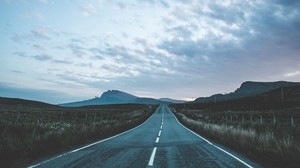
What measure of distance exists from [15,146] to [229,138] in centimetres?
1186

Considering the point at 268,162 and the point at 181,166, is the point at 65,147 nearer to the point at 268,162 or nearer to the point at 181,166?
the point at 181,166

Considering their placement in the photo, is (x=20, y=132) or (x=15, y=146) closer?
(x=15, y=146)

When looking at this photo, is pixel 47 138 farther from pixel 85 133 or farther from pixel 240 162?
pixel 240 162

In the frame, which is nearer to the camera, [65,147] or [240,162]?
[240,162]

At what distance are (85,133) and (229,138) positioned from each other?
899 cm

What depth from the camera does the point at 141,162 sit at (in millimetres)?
10625

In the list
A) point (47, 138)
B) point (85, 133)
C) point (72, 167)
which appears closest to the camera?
point (72, 167)

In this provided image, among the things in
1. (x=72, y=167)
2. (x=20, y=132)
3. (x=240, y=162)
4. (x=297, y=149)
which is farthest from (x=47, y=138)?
(x=297, y=149)

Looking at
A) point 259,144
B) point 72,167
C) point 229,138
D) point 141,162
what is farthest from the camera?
point 229,138

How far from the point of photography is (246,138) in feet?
54.2

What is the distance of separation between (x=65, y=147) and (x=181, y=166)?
692cm

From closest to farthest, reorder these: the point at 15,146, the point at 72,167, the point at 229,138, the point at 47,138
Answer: the point at 72,167 → the point at 15,146 → the point at 47,138 → the point at 229,138

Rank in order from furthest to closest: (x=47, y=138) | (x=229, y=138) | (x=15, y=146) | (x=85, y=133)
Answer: (x=85, y=133)
(x=229, y=138)
(x=47, y=138)
(x=15, y=146)

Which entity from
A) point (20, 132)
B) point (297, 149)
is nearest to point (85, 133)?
point (20, 132)
